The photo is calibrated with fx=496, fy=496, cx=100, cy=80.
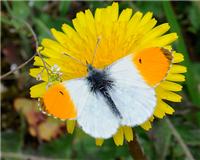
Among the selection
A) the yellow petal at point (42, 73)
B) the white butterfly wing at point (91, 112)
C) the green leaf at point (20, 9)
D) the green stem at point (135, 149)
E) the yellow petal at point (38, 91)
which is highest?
the green leaf at point (20, 9)

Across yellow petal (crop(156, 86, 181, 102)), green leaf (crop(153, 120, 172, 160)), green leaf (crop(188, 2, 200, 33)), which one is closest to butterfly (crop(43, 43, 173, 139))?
yellow petal (crop(156, 86, 181, 102))

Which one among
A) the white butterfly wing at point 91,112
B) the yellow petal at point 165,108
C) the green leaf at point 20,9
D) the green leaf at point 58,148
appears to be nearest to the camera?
the white butterfly wing at point 91,112

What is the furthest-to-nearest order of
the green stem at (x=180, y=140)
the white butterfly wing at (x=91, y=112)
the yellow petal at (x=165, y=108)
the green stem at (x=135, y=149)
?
the green stem at (x=180, y=140) → the green stem at (x=135, y=149) → the yellow petal at (x=165, y=108) → the white butterfly wing at (x=91, y=112)

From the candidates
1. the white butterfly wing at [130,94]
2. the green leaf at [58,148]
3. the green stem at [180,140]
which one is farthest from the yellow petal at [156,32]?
the green leaf at [58,148]

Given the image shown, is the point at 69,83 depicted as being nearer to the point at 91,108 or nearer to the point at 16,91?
the point at 91,108

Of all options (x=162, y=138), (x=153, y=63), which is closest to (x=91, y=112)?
(x=153, y=63)

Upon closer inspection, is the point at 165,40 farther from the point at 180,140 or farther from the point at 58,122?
the point at 58,122

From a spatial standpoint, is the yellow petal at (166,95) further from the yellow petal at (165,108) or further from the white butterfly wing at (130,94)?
the white butterfly wing at (130,94)
